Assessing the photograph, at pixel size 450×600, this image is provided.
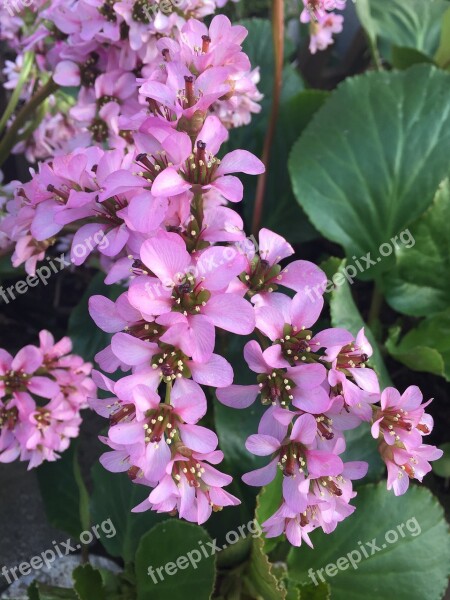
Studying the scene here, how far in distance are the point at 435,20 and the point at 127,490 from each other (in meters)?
1.28

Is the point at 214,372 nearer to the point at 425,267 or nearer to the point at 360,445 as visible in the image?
Answer: the point at 360,445

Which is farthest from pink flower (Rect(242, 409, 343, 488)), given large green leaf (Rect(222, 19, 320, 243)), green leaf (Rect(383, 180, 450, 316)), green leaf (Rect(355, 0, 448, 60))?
green leaf (Rect(355, 0, 448, 60))

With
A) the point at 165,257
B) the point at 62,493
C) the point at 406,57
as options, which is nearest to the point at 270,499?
the point at 62,493

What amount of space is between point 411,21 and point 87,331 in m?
1.04

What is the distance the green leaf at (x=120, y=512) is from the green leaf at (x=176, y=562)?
12 centimetres

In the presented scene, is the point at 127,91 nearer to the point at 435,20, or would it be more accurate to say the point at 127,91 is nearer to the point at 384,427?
the point at 384,427

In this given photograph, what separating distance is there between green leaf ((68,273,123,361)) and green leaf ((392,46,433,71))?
2.46ft

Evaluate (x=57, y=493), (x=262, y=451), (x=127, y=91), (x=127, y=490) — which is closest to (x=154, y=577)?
(x=127, y=490)

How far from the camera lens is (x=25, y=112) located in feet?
2.88

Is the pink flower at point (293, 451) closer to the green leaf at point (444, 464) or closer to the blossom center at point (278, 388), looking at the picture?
the blossom center at point (278, 388)

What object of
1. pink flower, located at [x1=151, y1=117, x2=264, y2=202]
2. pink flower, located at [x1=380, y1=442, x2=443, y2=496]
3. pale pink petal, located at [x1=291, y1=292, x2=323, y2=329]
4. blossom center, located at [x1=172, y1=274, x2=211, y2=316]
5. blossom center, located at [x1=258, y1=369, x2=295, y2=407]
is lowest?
pink flower, located at [x1=380, y1=442, x2=443, y2=496]

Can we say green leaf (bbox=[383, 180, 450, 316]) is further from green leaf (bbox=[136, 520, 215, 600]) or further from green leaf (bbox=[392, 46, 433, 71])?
green leaf (bbox=[136, 520, 215, 600])

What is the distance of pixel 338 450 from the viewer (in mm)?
573

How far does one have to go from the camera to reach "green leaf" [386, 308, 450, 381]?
101cm
